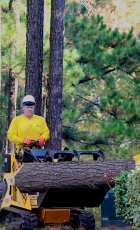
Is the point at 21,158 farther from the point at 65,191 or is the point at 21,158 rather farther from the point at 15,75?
the point at 15,75

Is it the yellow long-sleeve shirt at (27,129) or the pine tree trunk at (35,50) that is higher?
the pine tree trunk at (35,50)

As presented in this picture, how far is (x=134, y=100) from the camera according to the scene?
18.2 m

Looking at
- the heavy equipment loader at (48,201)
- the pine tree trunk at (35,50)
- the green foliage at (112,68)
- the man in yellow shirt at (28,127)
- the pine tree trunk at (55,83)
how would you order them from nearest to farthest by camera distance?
the heavy equipment loader at (48,201) < the man in yellow shirt at (28,127) < the pine tree trunk at (35,50) < the pine tree trunk at (55,83) < the green foliage at (112,68)

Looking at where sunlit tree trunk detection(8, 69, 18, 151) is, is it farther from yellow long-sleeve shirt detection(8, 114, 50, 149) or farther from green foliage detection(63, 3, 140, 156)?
yellow long-sleeve shirt detection(8, 114, 50, 149)

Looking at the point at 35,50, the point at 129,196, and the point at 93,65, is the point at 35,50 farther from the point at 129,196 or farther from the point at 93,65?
the point at 129,196

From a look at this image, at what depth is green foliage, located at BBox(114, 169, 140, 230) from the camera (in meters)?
7.48

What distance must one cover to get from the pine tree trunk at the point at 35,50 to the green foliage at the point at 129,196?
612 cm

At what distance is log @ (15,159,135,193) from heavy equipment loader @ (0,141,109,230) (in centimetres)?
20

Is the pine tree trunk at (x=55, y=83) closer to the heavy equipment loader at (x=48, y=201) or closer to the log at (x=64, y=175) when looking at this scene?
the heavy equipment loader at (x=48, y=201)

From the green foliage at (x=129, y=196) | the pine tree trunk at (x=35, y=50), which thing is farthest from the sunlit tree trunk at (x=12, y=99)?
the green foliage at (x=129, y=196)

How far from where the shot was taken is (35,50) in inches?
571

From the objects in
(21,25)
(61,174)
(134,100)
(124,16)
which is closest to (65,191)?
(61,174)

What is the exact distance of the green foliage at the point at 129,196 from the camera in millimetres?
7484

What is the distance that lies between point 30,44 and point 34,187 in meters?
5.19
